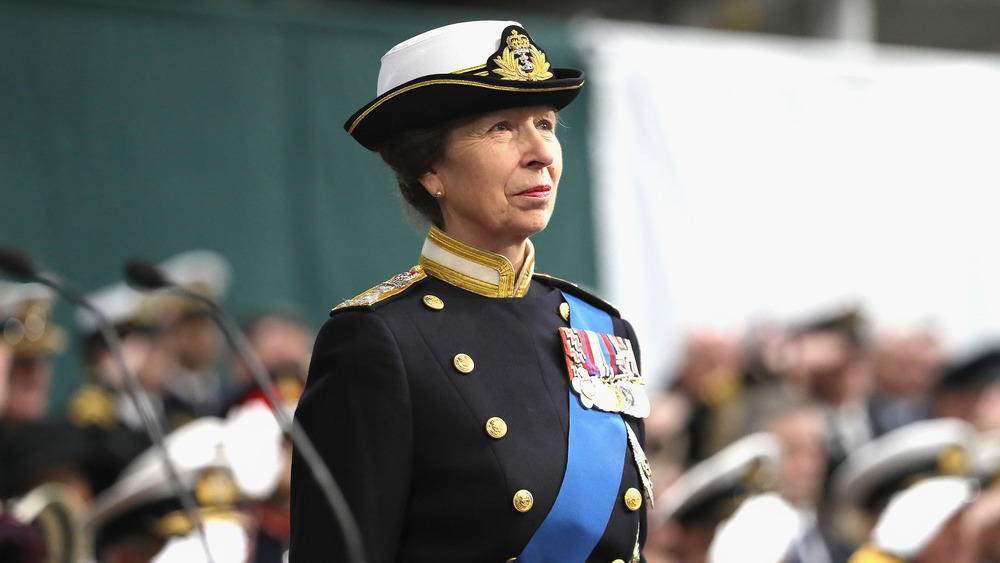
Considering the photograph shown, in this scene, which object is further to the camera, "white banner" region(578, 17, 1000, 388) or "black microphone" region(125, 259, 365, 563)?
"white banner" region(578, 17, 1000, 388)

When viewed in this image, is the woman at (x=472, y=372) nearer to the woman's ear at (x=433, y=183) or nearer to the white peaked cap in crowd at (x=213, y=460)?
the woman's ear at (x=433, y=183)

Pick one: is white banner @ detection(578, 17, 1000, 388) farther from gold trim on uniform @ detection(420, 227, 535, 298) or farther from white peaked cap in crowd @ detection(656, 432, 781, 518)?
gold trim on uniform @ detection(420, 227, 535, 298)

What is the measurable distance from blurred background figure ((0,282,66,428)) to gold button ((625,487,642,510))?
327 cm

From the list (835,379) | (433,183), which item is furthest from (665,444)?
(433,183)

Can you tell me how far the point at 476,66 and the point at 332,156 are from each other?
5335 millimetres

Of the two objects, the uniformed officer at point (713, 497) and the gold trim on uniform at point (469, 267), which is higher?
the gold trim on uniform at point (469, 267)

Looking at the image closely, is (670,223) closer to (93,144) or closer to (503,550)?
(93,144)

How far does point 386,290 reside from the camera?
216 cm

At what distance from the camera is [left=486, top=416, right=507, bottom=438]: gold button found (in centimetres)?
202

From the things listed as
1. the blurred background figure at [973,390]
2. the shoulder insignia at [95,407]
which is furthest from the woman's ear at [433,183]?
the blurred background figure at [973,390]

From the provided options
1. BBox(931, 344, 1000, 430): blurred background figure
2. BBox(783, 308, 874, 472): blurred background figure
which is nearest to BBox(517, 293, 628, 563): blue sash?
BBox(783, 308, 874, 472): blurred background figure

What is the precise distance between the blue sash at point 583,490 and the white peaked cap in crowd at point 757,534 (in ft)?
7.82

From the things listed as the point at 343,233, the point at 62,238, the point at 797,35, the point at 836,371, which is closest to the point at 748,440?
the point at 836,371

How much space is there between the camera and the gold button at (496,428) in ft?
6.64
